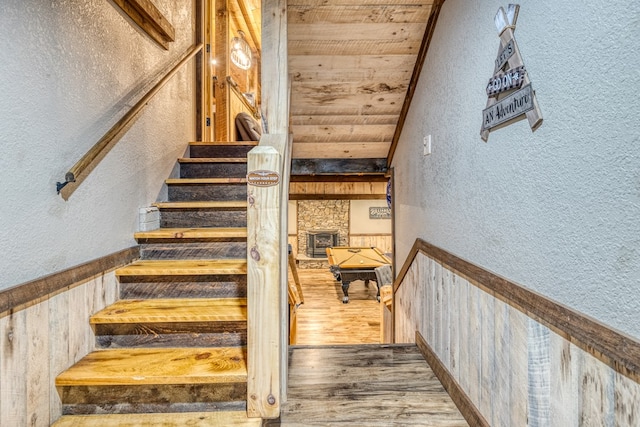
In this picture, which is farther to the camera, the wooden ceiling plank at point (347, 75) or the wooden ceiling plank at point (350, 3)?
the wooden ceiling plank at point (347, 75)

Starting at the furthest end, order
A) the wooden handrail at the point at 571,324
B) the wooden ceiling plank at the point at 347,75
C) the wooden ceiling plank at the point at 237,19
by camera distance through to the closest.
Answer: the wooden ceiling plank at the point at 237,19, the wooden ceiling plank at the point at 347,75, the wooden handrail at the point at 571,324

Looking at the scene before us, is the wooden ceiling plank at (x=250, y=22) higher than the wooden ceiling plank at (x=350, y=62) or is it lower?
higher

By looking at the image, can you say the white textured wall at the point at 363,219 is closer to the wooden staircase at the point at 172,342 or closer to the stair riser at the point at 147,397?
the wooden staircase at the point at 172,342

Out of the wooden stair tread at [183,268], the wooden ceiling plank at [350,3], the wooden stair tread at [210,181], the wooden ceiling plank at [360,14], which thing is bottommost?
the wooden stair tread at [183,268]

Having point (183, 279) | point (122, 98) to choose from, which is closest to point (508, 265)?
point (183, 279)

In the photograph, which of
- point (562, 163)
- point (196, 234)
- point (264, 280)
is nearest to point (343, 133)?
point (196, 234)

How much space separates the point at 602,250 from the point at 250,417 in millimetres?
1261

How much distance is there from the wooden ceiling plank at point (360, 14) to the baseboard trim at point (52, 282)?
1728mm

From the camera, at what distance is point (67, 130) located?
5.02ft

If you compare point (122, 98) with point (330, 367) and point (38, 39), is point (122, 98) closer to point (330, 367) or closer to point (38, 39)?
point (38, 39)

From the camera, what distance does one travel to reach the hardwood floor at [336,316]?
197 inches

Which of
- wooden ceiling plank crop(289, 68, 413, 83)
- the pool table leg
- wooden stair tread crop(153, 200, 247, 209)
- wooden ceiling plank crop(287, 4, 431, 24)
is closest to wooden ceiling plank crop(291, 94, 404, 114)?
wooden ceiling plank crop(289, 68, 413, 83)

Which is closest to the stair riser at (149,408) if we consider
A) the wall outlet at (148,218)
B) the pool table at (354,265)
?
the wall outlet at (148,218)

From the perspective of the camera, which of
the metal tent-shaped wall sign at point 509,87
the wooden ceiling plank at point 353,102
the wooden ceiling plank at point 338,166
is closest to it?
the metal tent-shaped wall sign at point 509,87
